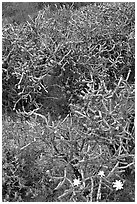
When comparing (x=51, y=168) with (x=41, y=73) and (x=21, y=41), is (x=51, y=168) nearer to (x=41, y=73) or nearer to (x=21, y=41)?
(x=41, y=73)

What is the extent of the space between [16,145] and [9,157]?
0.44 feet

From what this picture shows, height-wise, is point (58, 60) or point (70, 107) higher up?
point (58, 60)

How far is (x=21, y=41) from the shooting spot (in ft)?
15.7

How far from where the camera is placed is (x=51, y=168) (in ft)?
11.5

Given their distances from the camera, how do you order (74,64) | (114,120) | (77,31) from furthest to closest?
1. (77,31)
2. (74,64)
3. (114,120)

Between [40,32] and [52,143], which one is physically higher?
[40,32]

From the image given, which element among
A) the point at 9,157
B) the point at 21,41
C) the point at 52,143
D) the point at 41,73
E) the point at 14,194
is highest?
the point at 21,41

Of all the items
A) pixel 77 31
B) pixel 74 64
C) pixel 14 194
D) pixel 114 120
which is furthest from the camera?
pixel 77 31

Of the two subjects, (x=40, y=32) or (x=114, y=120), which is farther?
(x=40, y=32)

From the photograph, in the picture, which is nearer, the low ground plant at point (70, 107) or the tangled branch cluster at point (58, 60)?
the low ground plant at point (70, 107)

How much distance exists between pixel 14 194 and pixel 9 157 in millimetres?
325

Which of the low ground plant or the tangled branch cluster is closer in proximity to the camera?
the low ground plant

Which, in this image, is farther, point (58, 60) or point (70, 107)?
point (58, 60)

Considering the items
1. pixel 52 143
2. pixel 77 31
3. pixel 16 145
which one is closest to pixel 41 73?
pixel 77 31
